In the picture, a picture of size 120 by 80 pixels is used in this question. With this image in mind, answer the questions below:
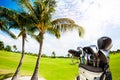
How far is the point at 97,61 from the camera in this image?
125cm

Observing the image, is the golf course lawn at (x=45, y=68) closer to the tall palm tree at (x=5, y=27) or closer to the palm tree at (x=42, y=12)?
the tall palm tree at (x=5, y=27)

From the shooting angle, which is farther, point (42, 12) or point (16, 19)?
point (16, 19)

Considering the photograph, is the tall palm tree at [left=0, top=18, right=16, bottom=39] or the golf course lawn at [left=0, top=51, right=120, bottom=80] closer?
the tall palm tree at [left=0, top=18, right=16, bottom=39]

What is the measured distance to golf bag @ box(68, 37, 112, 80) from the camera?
4.02 ft

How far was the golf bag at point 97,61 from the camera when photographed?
1.22 m

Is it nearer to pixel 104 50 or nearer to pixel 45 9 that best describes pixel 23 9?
pixel 45 9

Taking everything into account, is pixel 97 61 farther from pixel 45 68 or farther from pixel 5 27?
pixel 45 68

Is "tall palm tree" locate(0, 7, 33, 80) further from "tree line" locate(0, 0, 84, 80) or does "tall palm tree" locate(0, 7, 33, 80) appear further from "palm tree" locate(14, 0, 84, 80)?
"palm tree" locate(14, 0, 84, 80)

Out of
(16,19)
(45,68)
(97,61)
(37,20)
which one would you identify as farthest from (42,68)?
(97,61)

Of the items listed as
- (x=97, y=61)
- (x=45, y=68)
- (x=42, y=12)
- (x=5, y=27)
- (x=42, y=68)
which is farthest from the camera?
(x=45, y=68)

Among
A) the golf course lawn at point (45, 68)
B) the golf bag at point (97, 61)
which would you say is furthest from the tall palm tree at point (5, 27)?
the golf bag at point (97, 61)

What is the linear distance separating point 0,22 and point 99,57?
68.5 feet

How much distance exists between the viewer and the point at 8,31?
22500 millimetres

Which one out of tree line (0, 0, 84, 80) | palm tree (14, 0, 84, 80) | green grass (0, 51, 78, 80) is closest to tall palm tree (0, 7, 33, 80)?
tree line (0, 0, 84, 80)
